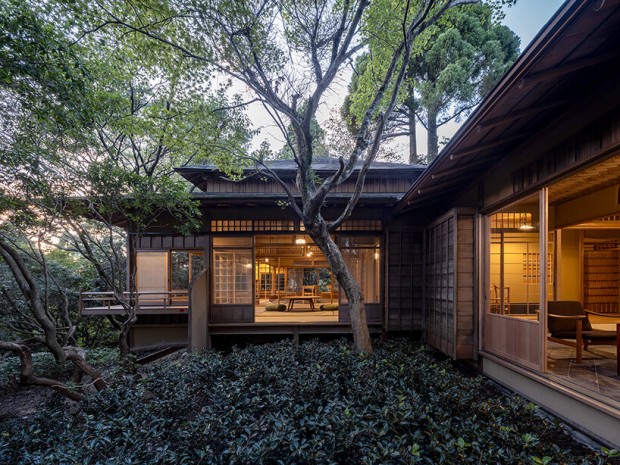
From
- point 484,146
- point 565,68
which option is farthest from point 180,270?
point 565,68

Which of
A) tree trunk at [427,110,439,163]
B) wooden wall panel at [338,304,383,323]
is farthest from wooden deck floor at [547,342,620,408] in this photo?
tree trunk at [427,110,439,163]

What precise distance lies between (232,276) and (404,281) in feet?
12.9

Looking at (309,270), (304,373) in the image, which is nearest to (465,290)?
(304,373)

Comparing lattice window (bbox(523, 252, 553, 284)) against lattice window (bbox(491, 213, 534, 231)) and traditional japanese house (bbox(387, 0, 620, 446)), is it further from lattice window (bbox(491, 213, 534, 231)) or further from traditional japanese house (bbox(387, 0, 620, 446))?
lattice window (bbox(491, 213, 534, 231))

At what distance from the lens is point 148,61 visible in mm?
5730

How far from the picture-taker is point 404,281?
7.61 metres

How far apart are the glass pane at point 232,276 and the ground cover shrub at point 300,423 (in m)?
3.45

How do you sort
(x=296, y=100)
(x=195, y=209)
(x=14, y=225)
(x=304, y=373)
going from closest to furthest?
(x=304, y=373) < (x=296, y=100) < (x=14, y=225) < (x=195, y=209)

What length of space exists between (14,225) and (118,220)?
2.47 metres

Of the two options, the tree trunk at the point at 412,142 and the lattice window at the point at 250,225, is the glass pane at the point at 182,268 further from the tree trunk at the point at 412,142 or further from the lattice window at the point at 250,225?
the tree trunk at the point at 412,142

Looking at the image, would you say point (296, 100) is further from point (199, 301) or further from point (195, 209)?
point (199, 301)

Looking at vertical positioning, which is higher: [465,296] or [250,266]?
[250,266]

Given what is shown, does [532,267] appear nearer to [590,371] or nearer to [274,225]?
[590,371]

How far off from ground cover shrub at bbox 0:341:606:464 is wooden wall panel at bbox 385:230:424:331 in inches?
130
